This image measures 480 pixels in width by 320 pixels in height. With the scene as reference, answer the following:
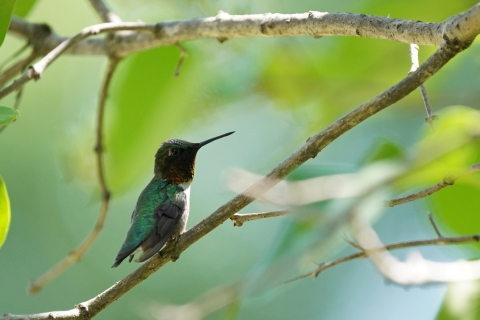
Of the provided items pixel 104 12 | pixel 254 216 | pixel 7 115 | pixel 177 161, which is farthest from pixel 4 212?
pixel 177 161

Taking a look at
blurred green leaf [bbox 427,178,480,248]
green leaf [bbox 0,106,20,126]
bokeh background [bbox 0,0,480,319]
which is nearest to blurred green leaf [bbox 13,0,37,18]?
bokeh background [bbox 0,0,480,319]

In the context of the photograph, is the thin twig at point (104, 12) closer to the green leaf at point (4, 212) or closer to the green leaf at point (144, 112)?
the green leaf at point (144, 112)

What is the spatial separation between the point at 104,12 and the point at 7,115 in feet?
4.43

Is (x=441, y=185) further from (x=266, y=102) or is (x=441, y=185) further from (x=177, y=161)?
(x=177, y=161)

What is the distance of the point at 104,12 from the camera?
2.37 m

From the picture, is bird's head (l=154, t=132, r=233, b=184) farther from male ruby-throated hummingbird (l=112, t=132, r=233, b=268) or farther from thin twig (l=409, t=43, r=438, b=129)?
thin twig (l=409, t=43, r=438, b=129)

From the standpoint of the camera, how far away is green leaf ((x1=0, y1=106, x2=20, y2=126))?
111 cm

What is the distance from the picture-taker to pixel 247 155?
5.29 meters

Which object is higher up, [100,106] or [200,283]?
[100,106]

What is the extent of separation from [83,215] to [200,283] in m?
1.48

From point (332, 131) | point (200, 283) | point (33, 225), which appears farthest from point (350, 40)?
point (33, 225)

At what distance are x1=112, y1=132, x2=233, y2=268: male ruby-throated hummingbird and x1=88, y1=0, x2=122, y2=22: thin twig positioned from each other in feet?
2.03

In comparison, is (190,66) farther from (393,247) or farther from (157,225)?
(393,247)

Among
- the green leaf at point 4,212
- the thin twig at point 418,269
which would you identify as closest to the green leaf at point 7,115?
the green leaf at point 4,212
